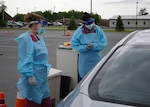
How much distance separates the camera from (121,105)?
7.20 ft

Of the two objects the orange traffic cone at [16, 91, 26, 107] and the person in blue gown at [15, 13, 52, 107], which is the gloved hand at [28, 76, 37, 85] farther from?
the orange traffic cone at [16, 91, 26, 107]

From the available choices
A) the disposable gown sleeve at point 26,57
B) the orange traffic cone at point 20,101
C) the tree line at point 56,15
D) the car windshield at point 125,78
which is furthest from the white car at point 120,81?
the tree line at point 56,15

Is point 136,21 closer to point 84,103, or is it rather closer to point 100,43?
point 100,43

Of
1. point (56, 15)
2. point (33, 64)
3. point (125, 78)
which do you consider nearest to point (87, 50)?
point (33, 64)

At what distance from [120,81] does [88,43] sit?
2.90m

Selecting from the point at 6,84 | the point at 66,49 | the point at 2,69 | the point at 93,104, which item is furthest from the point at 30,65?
the point at 2,69

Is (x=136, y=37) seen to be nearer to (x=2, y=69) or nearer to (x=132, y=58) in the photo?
(x=132, y=58)

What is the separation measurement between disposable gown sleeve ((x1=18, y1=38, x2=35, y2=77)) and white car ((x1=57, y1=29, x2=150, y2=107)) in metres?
1.42

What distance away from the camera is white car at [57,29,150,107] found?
7.50 ft

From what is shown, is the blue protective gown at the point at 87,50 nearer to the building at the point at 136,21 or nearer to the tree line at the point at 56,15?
the building at the point at 136,21

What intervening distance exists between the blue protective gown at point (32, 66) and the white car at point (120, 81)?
1442mm

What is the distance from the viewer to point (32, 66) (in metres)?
4.07

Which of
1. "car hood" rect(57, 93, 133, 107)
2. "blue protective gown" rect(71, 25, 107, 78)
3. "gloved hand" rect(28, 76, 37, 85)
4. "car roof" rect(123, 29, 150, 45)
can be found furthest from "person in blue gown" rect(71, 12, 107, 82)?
"car hood" rect(57, 93, 133, 107)

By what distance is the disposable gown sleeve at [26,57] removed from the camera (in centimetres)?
400
